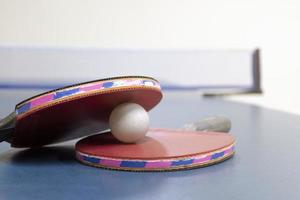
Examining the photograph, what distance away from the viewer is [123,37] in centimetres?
293

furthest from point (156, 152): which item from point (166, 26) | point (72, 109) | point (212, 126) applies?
point (166, 26)

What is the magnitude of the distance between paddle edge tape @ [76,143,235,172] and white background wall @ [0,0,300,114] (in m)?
2.22

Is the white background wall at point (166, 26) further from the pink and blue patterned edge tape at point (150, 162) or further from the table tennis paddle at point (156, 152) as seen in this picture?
the pink and blue patterned edge tape at point (150, 162)

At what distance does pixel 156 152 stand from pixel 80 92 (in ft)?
0.49

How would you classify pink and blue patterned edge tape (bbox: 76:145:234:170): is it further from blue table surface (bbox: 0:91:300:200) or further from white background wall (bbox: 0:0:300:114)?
white background wall (bbox: 0:0:300:114)

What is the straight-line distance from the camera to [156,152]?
720 mm

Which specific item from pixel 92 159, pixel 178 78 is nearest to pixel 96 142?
pixel 92 159

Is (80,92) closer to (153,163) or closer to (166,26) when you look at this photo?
(153,163)

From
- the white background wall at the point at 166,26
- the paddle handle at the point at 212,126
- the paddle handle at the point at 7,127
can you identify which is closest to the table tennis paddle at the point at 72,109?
the paddle handle at the point at 7,127

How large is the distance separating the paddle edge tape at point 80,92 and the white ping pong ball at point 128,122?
75 millimetres

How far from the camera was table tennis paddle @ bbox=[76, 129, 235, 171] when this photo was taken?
687mm

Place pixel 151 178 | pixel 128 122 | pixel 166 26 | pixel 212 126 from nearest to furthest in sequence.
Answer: pixel 151 178 < pixel 128 122 < pixel 212 126 < pixel 166 26

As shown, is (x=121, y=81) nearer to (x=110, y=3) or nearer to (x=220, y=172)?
(x=220, y=172)

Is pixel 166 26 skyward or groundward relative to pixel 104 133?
skyward
